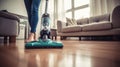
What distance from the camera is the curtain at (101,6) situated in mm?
3734

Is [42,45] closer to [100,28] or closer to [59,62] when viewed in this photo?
[59,62]

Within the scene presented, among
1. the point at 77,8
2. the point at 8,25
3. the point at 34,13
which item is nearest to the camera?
the point at 34,13

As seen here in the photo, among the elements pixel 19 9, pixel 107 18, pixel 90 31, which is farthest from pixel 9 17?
pixel 19 9

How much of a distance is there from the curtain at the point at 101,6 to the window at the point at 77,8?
24.7 inches

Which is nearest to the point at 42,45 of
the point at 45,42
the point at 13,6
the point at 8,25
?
the point at 45,42

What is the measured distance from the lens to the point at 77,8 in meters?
5.17

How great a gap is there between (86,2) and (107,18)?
1.81 m

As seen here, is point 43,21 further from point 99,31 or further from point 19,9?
point 19,9

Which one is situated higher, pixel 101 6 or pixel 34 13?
pixel 101 6

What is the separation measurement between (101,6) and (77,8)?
4.71 ft

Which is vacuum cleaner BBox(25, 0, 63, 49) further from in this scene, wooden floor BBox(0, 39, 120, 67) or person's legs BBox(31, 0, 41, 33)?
person's legs BBox(31, 0, 41, 33)

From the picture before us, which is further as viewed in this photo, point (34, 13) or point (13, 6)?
point (13, 6)

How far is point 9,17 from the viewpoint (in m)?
1.86

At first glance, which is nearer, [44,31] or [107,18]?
[44,31]
